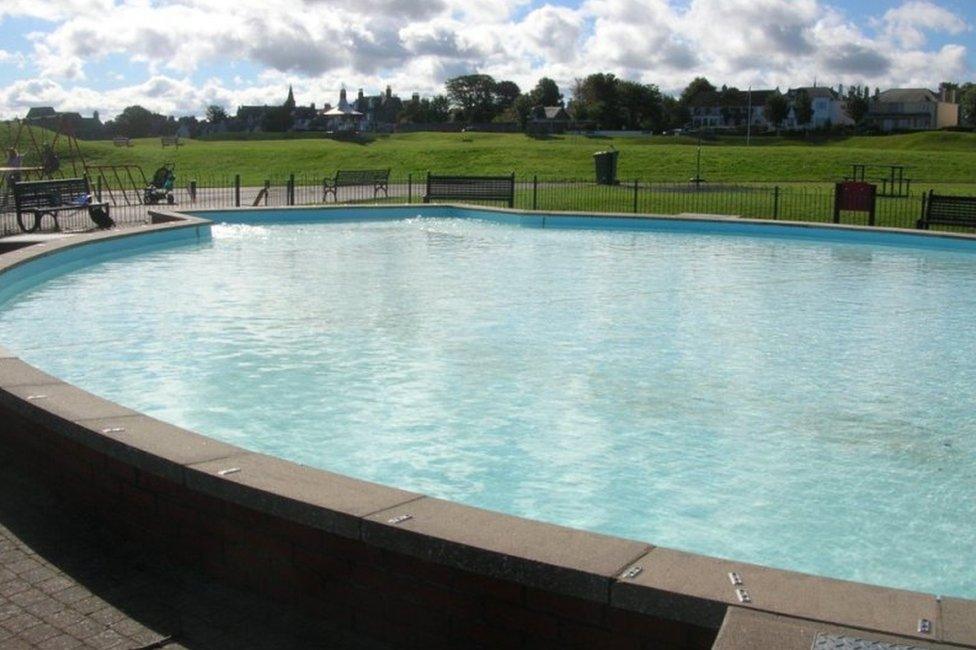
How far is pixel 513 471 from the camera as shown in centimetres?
671

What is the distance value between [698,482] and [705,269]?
997 centimetres

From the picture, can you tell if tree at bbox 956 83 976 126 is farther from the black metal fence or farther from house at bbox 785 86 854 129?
the black metal fence

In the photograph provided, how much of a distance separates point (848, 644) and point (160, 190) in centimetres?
2786

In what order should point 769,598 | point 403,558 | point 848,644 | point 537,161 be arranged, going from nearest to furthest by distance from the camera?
point 848,644
point 769,598
point 403,558
point 537,161

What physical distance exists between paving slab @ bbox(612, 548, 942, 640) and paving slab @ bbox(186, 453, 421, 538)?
112 centimetres

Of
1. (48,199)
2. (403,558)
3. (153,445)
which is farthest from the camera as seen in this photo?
(48,199)

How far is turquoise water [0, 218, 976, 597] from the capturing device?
614 centimetres

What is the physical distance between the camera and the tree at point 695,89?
478 feet

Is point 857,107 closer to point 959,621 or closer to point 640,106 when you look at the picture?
point 640,106

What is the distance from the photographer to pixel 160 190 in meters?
28.4

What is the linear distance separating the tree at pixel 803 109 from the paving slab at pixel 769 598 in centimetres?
13363

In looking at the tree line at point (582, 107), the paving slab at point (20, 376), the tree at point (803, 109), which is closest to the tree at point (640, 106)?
the tree line at point (582, 107)

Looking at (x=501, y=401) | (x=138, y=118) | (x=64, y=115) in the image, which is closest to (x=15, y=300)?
(x=501, y=401)

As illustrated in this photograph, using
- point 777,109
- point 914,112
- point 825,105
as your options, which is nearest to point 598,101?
point 777,109
